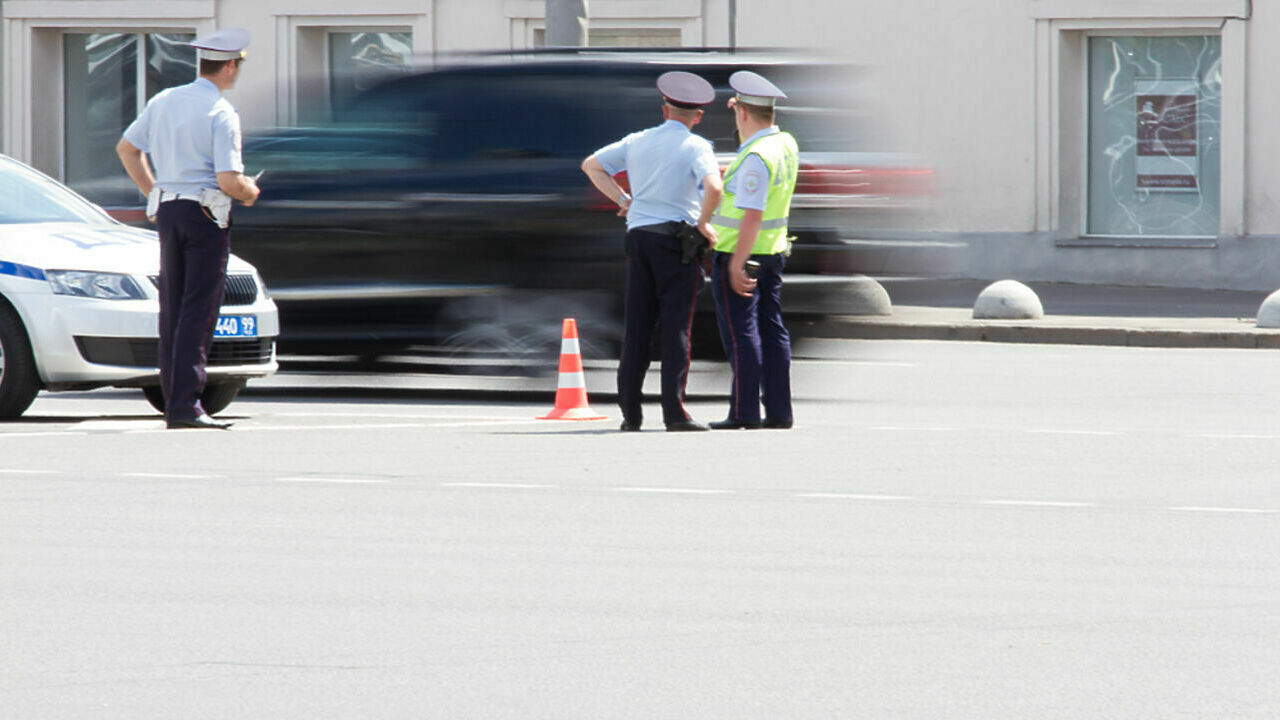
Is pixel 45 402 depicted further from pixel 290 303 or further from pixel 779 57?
pixel 779 57

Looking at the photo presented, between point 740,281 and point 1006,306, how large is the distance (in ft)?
30.3

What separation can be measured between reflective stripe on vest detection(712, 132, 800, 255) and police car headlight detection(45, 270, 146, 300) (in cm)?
282

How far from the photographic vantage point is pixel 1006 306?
760 inches

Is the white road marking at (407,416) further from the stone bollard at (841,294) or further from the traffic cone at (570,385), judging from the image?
the stone bollard at (841,294)

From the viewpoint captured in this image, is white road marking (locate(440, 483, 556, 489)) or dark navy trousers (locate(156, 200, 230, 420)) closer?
white road marking (locate(440, 483, 556, 489))

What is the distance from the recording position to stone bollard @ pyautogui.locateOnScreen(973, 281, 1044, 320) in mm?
19297

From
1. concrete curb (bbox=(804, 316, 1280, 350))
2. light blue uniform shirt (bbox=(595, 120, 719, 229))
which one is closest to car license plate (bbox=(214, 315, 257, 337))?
light blue uniform shirt (bbox=(595, 120, 719, 229))

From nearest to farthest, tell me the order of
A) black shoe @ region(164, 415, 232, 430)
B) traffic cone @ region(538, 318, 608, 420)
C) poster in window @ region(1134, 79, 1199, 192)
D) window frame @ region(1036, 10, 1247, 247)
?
black shoe @ region(164, 415, 232, 430) < traffic cone @ region(538, 318, 608, 420) < window frame @ region(1036, 10, 1247, 247) < poster in window @ region(1134, 79, 1199, 192)

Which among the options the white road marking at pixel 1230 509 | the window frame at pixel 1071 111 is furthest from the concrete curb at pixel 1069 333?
the white road marking at pixel 1230 509

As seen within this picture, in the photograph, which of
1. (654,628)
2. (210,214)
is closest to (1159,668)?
(654,628)

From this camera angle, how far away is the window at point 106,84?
2784cm

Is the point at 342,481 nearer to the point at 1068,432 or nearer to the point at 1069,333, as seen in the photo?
the point at 1068,432

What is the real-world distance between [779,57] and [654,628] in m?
6.39

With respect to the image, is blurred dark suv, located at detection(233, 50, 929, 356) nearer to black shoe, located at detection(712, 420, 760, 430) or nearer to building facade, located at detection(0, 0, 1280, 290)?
black shoe, located at detection(712, 420, 760, 430)
